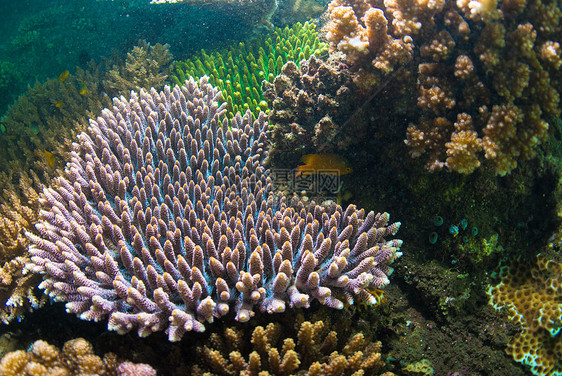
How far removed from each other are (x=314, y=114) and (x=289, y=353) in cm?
254

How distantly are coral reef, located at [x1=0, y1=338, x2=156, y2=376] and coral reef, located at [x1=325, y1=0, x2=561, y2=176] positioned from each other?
3145 mm

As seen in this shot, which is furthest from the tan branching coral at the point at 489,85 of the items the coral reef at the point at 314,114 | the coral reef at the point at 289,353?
the coral reef at the point at 289,353

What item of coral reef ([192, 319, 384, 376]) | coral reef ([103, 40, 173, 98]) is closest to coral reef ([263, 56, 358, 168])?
coral reef ([192, 319, 384, 376])

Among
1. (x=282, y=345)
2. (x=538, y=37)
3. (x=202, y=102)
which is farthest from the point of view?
(x=202, y=102)

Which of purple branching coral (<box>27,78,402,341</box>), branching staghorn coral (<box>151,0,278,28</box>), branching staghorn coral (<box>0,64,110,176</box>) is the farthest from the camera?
branching staghorn coral (<box>151,0,278,28</box>)

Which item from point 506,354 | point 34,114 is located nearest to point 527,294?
point 506,354

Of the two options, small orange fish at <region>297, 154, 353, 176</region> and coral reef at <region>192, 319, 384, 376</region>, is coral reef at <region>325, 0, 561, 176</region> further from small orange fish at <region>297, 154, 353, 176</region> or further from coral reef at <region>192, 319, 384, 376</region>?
coral reef at <region>192, 319, 384, 376</region>

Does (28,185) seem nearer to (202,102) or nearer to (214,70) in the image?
(202,102)

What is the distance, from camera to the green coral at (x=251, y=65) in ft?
17.4

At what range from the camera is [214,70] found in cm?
628

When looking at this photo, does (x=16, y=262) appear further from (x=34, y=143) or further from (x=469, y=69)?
(x=469, y=69)

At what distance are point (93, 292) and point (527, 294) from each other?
4075 millimetres

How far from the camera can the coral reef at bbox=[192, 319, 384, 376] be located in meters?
2.24

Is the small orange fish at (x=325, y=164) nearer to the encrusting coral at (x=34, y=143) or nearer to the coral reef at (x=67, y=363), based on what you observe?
the coral reef at (x=67, y=363)
